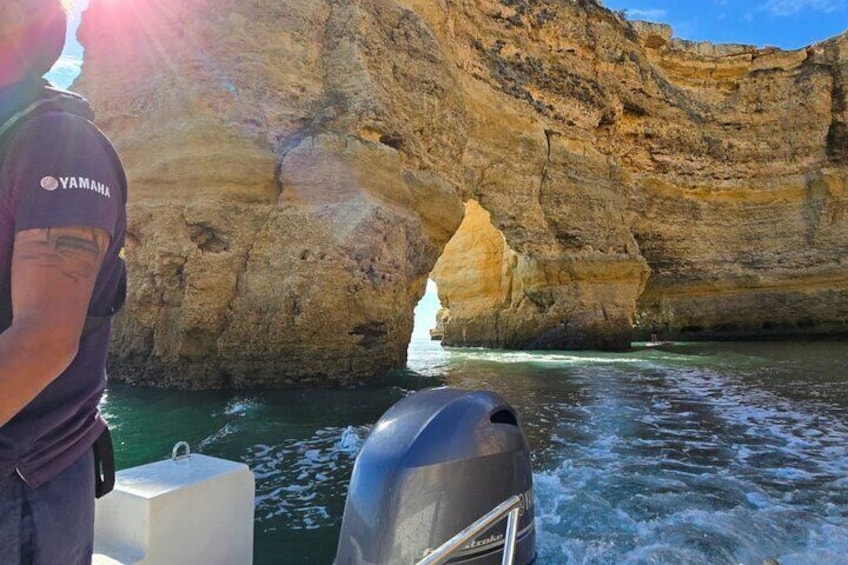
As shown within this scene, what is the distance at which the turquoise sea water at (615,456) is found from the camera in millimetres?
2551

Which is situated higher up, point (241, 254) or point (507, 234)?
point (507, 234)

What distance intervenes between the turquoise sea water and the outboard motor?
90cm

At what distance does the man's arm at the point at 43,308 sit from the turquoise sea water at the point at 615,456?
2060 millimetres

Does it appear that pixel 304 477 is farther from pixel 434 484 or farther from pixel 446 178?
pixel 446 178

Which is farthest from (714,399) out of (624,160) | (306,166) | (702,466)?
(624,160)

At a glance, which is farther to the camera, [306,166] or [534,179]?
[534,179]

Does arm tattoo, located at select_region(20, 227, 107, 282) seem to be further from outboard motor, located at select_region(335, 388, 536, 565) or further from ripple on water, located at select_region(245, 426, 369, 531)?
ripple on water, located at select_region(245, 426, 369, 531)

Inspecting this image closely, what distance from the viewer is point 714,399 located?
638 cm

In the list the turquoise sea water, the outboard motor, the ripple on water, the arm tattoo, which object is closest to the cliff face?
the turquoise sea water

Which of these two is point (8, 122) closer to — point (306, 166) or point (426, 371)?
point (306, 166)

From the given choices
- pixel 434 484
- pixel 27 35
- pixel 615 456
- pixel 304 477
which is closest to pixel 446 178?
pixel 615 456

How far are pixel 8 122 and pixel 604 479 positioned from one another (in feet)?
11.8

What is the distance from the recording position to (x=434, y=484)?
1.62 m

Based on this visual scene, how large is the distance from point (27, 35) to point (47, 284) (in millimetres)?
455
